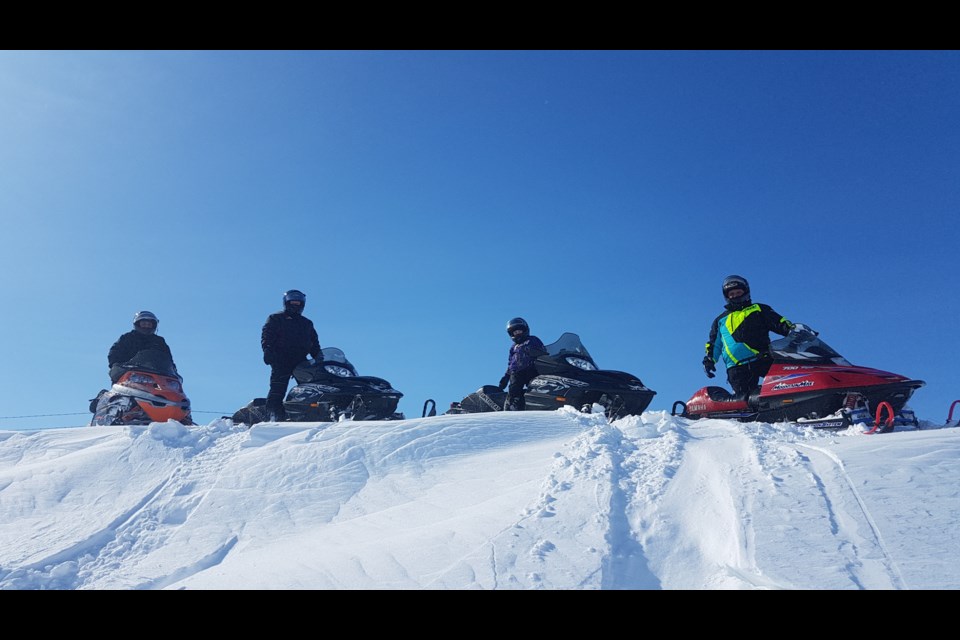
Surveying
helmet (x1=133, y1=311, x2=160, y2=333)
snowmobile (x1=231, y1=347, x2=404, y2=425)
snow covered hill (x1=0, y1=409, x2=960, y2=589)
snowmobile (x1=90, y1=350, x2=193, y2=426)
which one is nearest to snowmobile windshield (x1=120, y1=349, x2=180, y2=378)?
snowmobile (x1=90, y1=350, x2=193, y2=426)

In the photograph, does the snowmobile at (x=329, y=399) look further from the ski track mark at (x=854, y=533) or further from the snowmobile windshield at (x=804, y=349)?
the ski track mark at (x=854, y=533)

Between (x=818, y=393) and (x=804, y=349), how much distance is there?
67cm

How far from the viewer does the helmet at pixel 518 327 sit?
11148mm

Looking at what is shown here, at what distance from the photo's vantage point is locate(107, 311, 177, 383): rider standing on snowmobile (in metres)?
10.7

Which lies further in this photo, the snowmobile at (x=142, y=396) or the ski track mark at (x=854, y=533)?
the snowmobile at (x=142, y=396)

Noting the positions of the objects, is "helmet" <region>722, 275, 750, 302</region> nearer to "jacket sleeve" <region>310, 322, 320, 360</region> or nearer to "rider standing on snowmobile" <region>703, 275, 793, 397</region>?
"rider standing on snowmobile" <region>703, 275, 793, 397</region>

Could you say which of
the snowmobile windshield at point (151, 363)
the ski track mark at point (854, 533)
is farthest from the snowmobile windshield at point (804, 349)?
the snowmobile windshield at point (151, 363)

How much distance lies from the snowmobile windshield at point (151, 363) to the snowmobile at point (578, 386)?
533 centimetres

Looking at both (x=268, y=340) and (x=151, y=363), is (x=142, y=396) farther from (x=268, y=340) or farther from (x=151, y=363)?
(x=268, y=340)

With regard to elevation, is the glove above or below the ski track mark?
above

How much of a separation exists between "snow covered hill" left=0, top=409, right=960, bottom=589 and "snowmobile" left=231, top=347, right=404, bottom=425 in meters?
3.34
